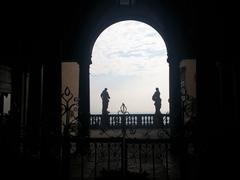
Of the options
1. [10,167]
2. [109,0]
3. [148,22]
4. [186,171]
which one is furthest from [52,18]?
[148,22]

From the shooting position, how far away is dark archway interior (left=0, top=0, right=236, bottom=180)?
6.13 meters

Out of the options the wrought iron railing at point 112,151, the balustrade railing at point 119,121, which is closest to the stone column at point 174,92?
the wrought iron railing at point 112,151

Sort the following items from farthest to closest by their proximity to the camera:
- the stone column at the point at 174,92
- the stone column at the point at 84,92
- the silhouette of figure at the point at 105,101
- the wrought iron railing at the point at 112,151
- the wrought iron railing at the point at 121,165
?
the silhouette of figure at the point at 105,101, the stone column at the point at 84,92, the stone column at the point at 174,92, the wrought iron railing at the point at 112,151, the wrought iron railing at the point at 121,165

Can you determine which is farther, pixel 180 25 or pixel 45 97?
pixel 180 25

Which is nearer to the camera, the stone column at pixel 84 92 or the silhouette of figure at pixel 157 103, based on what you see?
the stone column at pixel 84 92

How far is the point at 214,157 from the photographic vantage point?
6.02 metres

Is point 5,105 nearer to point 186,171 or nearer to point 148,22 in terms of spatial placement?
point 186,171

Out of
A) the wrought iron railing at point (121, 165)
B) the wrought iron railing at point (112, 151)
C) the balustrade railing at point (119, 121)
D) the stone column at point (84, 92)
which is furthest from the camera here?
the balustrade railing at point (119, 121)

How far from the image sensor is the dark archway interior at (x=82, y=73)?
613 centimetres

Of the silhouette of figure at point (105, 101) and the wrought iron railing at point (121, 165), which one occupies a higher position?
the silhouette of figure at point (105, 101)

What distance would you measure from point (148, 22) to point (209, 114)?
10.1 metres

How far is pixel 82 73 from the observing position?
14.2 metres

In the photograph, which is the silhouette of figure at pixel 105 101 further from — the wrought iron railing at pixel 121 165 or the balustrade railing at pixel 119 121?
the wrought iron railing at pixel 121 165

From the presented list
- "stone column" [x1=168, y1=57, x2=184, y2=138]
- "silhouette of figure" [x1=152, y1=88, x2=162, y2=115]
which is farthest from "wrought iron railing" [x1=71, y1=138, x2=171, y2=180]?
"silhouette of figure" [x1=152, y1=88, x2=162, y2=115]
